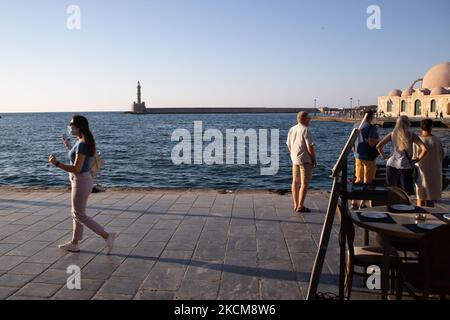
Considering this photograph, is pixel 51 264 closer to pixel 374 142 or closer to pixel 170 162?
pixel 374 142

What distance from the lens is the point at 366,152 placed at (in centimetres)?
666

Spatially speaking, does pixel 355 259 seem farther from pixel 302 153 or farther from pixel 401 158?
pixel 302 153

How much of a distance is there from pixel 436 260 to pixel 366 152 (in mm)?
3972

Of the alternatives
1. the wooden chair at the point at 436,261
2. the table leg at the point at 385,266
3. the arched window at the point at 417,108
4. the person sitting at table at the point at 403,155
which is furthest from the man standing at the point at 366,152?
the arched window at the point at 417,108

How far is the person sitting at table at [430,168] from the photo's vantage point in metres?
5.47

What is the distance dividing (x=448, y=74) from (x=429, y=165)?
73.2 m

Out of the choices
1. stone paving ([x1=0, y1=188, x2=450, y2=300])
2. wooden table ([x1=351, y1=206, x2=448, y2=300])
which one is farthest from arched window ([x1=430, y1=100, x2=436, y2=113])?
wooden table ([x1=351, y1=206, x2=448, y2=300])

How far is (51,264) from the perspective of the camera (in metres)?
4.25

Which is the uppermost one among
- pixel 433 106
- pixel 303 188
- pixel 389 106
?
pixel 389 106

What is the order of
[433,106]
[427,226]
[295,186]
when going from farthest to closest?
1. [433,106]
2. [295,186]
3. [427,226]

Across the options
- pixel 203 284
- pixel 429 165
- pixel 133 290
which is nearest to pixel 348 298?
pixel 203 284

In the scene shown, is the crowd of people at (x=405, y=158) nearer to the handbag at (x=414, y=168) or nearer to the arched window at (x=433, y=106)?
the handbag at (x=414, y=168)

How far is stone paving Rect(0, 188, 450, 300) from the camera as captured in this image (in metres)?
3.66

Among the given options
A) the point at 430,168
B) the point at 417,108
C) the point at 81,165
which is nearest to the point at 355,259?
the point at 430,168
